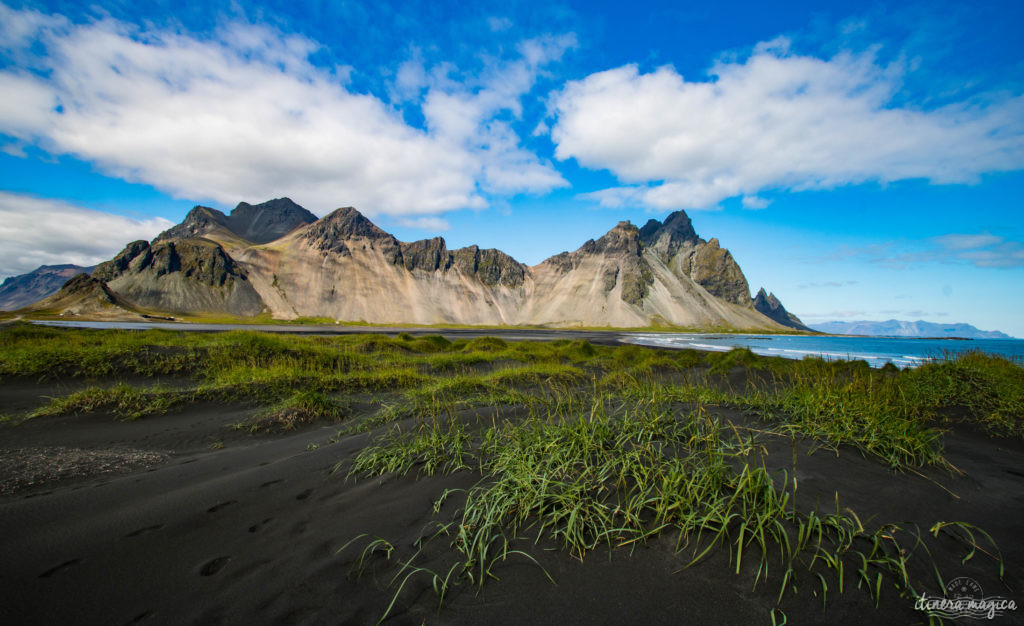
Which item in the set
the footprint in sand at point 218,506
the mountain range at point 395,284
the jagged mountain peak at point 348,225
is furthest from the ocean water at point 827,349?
the jagged mountain peak at point 348,225

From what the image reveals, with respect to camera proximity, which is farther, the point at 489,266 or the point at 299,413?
the point at 489,266

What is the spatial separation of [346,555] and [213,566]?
3.50 ft

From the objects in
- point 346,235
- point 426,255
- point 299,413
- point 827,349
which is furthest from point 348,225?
point 299,413

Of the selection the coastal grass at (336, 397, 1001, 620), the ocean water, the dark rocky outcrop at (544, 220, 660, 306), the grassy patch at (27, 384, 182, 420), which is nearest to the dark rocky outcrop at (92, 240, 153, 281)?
the dark rocky outcrop at (544, 220, 660, 306)

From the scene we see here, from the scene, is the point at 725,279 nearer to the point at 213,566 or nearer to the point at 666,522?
the point at 666,522

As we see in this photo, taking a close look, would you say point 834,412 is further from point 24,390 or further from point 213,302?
point 213,302

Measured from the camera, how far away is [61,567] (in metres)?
3.04

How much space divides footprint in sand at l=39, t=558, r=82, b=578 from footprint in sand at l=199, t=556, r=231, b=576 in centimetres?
99

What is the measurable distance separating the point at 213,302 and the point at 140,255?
113 feet

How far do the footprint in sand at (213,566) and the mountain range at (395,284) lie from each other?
463 feet

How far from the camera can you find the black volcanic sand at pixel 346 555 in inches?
97.9

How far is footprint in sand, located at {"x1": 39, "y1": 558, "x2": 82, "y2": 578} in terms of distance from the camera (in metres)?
2.95

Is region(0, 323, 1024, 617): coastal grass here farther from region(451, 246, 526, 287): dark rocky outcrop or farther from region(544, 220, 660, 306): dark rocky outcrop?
region(451, 246, 526, 287): dark rocky outcrop

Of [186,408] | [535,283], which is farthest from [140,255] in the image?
[186,408]
